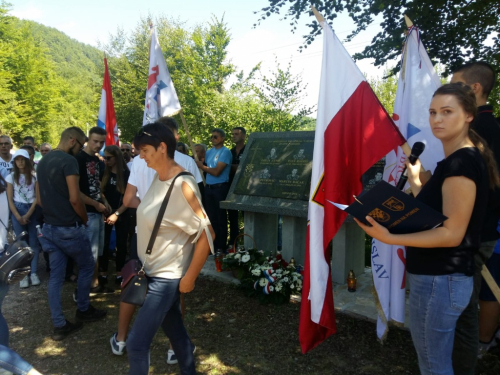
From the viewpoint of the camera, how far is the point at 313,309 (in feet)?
8.98

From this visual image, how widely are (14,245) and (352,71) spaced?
A: 8.95 feet

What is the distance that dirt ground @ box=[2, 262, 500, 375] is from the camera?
323 cm

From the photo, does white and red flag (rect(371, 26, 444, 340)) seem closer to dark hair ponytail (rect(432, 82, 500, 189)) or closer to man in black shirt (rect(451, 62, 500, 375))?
man in black shirt (rect(451, 62, 500, 375))

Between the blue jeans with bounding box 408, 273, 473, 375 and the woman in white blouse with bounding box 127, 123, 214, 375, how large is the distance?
4.06 feet

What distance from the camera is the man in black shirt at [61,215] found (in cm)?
373

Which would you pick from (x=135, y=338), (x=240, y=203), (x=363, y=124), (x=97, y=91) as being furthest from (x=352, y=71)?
(x=97, y=91)

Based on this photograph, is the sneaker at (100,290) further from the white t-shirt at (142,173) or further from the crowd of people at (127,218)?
the white t-shirt at (142,173)

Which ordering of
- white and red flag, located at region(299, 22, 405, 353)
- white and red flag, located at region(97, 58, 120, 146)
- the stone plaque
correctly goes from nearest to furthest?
white and red flag, located at region(299, 22, 405, 353) < the stone plaque < white and red flag, located at region(97, 58, 120, 146)

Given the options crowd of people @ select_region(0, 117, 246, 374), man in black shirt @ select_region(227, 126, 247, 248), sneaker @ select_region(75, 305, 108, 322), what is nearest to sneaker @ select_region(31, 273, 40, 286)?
crowd of people @ select_region(0, 117, 246, 374)

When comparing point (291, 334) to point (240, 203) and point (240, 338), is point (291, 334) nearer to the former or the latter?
point (240, 338)

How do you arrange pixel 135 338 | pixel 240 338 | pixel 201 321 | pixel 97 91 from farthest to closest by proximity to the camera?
pixel 97 91
pixel 201 321
pixel 240 338
pixel 135 338

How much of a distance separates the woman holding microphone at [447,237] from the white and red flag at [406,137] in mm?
1013

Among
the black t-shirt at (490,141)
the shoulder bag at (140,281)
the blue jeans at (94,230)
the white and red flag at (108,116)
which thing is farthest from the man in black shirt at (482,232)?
the white and red flag at (108,116)

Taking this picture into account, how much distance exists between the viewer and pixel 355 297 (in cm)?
442
